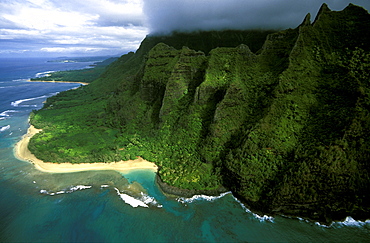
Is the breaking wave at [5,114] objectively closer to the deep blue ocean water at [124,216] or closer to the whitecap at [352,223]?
the deep blue ocean water at [124,216]

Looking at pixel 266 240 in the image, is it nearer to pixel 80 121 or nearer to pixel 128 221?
pixel 128 221

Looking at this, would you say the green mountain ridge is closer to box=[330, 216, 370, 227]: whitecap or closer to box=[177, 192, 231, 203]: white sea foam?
box=[330, 216, 370, 227]: whitecap

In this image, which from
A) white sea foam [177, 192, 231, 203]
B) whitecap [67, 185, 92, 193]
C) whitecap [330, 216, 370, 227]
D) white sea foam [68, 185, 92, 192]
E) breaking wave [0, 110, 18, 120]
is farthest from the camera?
breaking wave [0, 110, 18, 120]

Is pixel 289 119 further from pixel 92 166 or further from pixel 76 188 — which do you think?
pixel 76 188

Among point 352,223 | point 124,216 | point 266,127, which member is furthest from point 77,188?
point 352,223

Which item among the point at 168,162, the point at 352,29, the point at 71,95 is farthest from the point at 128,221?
the point at 71,95

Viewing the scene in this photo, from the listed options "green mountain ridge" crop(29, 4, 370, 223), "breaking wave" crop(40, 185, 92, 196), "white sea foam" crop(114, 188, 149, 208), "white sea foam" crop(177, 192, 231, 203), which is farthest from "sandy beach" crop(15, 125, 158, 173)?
"white sea foam" crop(177, 192, 231, 203)

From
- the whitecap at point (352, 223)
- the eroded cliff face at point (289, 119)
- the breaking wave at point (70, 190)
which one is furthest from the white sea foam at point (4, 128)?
the whitecap at point (352, 223)
